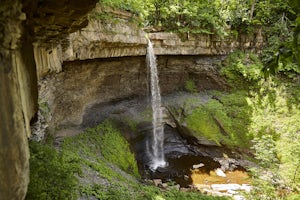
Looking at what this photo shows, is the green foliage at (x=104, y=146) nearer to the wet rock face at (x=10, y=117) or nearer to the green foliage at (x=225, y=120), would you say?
the green foliage at (x=225, y=120)

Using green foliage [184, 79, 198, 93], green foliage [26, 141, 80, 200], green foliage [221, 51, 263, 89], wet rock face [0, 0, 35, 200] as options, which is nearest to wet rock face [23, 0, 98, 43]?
wet rock face [0, 0, 35, 200]

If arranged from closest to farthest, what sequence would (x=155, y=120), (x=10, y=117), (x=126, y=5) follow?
(x=10, y=117) < (x=126, y=5) < (x=155, y=120)

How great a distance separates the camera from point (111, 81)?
34.3 feet

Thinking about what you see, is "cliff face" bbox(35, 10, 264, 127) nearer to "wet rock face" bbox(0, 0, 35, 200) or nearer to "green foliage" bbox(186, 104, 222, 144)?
"green foliage" bbox(186, 104, 222, 144)

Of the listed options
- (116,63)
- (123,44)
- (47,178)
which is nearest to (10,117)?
(47,178)

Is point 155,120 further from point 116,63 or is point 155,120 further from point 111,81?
point 116,63

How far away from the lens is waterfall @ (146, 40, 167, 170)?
10.7m

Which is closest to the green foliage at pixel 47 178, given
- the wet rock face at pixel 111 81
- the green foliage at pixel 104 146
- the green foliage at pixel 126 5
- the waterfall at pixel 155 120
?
the wet rock face at pixel 111 81

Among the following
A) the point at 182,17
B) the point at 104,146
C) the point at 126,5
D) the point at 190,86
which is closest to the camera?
the point at 104,146

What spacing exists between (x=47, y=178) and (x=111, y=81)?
6868mm

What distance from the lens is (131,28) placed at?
9.02 metres

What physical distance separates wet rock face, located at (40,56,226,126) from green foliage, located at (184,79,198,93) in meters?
0.15

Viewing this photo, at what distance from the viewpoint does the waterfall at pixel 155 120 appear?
35.0 feet

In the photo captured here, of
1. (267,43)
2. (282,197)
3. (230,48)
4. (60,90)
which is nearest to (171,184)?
(282,197)
